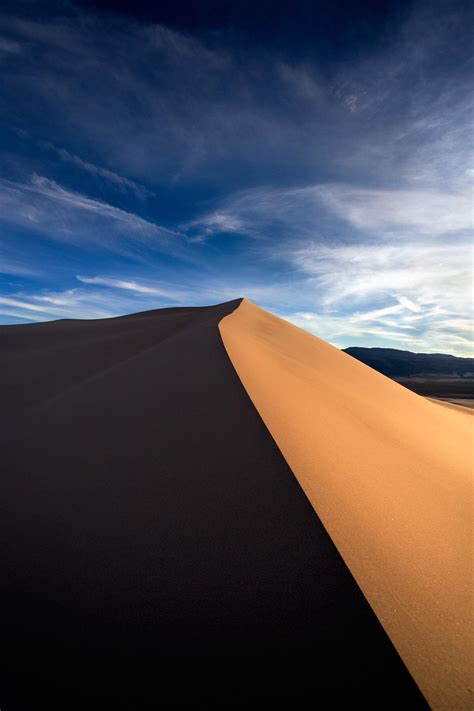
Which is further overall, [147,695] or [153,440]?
[153,440]

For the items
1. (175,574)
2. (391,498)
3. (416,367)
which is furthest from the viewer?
(416,367)

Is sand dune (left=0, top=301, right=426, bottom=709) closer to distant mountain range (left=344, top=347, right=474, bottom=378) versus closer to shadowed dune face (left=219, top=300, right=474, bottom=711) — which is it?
shadowed dune face (left=219, top=300, right=474, bottom=711)

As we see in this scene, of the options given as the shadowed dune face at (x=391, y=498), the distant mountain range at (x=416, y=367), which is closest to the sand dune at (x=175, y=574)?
the shadowed dune face at (x=391, y=498)

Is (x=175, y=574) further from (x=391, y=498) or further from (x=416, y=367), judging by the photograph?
(x=416, y=367)

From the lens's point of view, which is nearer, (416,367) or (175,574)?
(175,574)

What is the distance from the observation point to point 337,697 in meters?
1.26

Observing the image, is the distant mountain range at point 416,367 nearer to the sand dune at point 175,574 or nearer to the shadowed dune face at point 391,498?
the shadowed dune face at point 391,498

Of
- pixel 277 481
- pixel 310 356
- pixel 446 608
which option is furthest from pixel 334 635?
pixel 310 356

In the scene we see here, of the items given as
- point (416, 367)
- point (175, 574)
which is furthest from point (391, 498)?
point (416, 367)

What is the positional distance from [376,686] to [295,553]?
2.04 ft

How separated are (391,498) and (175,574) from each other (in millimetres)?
1773

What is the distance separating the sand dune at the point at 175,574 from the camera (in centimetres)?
135

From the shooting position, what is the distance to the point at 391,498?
263 centimetres

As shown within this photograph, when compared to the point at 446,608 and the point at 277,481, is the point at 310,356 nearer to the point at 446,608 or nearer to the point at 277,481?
the point at 277,481
